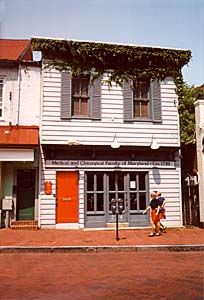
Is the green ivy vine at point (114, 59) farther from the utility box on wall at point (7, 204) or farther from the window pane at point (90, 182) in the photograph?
the utility box on wall at point (7, 204)

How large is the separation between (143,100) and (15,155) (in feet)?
18.6

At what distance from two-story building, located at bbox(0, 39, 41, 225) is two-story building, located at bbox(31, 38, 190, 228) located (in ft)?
2.05

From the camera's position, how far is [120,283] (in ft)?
19.8

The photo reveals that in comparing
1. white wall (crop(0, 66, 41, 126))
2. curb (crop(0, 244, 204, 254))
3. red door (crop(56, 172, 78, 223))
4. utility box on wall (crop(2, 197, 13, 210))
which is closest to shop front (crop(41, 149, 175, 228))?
red door (crop(56, 172, 78, 223))

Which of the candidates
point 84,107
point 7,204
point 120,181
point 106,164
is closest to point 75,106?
point 84,107

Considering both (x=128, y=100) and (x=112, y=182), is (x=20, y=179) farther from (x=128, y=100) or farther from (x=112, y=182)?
(x=128, y=100)

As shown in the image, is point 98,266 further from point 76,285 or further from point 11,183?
point 11,183

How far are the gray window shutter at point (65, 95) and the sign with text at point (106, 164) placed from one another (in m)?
1.79

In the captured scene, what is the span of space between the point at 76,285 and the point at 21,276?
4.31ft

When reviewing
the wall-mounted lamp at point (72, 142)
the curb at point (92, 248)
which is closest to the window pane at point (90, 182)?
the wall-mounted lamp at point (72, 142)

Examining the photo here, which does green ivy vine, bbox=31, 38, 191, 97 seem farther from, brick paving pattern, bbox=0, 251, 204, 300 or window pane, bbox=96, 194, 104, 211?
brick paving pattern, bbox=0, 251, 204, 300

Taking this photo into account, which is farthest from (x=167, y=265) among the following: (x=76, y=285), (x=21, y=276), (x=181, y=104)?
(x=181, y=104)

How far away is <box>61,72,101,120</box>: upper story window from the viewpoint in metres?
13.1

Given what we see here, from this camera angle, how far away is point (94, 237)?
11031 mm
